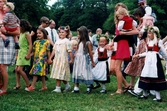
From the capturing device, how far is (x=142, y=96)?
6852mm

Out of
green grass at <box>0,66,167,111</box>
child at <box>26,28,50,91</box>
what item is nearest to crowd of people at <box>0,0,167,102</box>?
child at <box>26,28,50,91</box>

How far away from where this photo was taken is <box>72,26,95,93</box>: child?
7695 mm

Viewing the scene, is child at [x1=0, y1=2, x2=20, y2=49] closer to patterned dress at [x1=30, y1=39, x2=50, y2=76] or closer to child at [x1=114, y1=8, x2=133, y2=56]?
patterned dress at [x1=30, y1=39, x2=50, y2=76]

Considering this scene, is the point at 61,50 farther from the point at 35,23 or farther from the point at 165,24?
the point at 165,24

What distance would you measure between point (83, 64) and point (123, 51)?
108 centimetres

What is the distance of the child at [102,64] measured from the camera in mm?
7848

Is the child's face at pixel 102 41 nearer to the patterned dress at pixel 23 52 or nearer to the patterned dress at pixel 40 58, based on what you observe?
the patterned dress at pixel 40 58

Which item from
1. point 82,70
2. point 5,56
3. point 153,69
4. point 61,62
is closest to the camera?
point 153,69

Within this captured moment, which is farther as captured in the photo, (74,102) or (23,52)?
(23,52)

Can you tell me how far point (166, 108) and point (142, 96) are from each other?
1.10 metres

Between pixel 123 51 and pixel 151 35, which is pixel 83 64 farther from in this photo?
pixel 151 35

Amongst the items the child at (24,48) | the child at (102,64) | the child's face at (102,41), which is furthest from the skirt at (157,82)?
the child at (24,48)

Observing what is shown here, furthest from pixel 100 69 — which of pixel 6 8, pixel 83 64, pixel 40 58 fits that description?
pixel 6 8

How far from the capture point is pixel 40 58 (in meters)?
7.93
